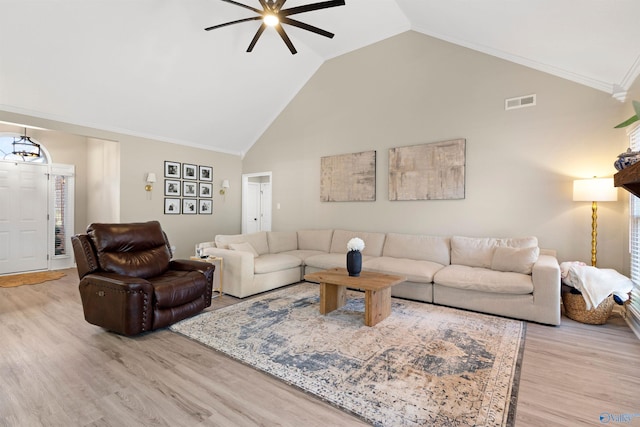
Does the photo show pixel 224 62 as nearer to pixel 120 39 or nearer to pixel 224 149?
pixel 120 39

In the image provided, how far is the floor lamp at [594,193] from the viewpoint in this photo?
10.7 ft

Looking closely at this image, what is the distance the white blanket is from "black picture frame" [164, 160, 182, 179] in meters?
6.61

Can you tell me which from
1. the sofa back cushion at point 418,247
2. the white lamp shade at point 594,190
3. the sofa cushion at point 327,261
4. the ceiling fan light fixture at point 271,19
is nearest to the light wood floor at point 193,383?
the white lamp shade at point 594,190

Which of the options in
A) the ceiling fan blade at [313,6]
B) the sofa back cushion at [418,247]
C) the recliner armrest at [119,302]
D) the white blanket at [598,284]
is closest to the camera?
the recliner armrest at [119,302]

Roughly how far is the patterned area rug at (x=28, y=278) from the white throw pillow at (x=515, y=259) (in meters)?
6.93

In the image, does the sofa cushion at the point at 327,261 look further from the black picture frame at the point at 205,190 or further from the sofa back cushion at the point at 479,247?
the black picture frame at the point at 205,190

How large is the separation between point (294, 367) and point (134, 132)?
541 cm

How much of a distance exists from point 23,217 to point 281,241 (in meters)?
5.06

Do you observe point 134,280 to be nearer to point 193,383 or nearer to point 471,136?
point 193,383

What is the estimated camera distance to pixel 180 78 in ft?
16.4

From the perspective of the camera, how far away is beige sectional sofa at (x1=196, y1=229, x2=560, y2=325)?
3188 mm

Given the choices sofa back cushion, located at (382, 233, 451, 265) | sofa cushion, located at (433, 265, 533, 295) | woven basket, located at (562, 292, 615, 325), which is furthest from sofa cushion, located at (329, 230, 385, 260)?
woven basket, located at (562, 292, 615, 325)

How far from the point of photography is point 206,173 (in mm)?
6797

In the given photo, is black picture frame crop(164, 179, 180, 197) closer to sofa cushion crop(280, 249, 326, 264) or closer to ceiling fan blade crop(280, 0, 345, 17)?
sofa cushion crop(280, 249, 326, 264)
